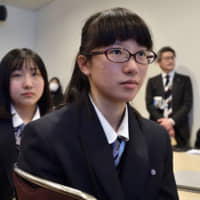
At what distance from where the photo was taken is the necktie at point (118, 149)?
1.07 m

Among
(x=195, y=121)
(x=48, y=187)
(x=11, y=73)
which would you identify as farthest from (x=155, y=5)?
(x=48, y=187)

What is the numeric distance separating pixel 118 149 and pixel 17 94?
2.62ft

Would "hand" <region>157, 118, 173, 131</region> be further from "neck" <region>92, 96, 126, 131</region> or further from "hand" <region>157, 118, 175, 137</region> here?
"neck" <region>92, 96, 126, 131</region>

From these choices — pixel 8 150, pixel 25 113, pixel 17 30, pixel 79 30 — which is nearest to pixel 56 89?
pixel 79 30

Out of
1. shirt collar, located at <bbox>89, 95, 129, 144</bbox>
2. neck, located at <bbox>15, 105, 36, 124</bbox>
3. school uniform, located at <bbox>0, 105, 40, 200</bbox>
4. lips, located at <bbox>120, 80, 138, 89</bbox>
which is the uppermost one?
lips, located at <bbox>120, 80, 138, 89</bbox>

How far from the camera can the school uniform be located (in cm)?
147

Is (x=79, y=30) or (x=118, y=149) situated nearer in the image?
(x=118, y=149)

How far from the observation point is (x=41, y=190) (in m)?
0.73

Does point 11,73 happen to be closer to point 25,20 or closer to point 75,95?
point 75,95

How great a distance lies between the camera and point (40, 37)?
820 cm

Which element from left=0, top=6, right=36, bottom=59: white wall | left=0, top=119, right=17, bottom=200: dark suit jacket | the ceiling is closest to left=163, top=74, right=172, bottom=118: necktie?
left=0, top=119, right=17, bottom=200: dark suit jacket

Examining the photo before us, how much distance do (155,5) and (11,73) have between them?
3.87m

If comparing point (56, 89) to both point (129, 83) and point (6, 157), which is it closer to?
point (6, 157)

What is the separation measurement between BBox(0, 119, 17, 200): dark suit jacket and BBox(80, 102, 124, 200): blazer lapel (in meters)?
0.65
